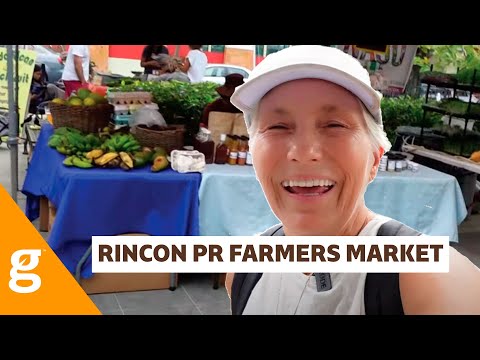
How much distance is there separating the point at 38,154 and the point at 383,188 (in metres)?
2.46

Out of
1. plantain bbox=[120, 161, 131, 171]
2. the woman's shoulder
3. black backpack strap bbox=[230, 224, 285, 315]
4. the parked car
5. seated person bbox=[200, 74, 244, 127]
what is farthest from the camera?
the parked car

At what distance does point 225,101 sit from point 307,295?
2.37 meters

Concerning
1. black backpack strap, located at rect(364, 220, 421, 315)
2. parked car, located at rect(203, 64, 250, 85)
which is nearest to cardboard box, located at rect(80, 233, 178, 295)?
black backpack strap, located at rect(364, 220, 421, 315)

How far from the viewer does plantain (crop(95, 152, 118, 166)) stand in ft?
10.2

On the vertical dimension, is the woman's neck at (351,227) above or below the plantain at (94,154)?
above

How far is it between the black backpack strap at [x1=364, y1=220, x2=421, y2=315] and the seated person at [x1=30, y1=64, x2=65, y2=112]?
256 inches

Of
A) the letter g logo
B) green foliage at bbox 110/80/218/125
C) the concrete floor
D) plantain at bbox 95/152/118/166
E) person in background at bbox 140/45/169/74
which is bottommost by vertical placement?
the concrete floor

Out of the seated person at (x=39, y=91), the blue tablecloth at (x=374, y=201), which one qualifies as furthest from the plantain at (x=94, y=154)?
the seated person at (x=39, y=91)

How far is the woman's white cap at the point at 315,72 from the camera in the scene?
107 centimetres

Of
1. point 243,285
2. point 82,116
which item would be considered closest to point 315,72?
point 243,285

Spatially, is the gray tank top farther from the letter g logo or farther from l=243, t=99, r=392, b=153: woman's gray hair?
the letter g logo

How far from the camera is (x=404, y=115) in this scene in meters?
4.30

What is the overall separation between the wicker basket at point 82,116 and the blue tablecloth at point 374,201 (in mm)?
846

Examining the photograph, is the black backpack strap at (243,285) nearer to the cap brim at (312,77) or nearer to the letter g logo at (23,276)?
the cap brim at (312,77)
